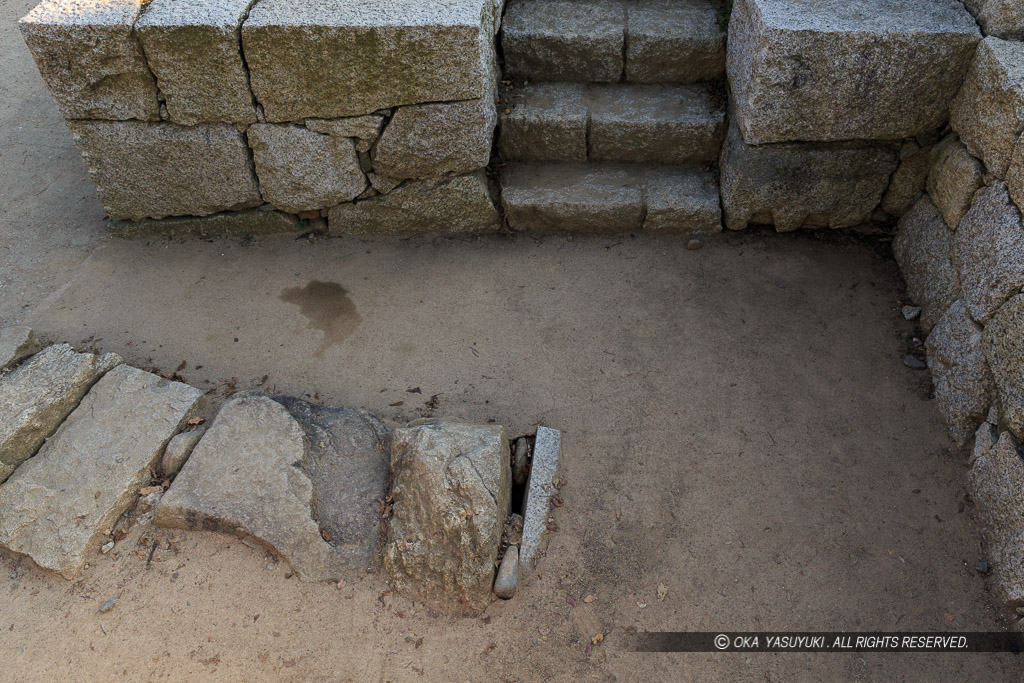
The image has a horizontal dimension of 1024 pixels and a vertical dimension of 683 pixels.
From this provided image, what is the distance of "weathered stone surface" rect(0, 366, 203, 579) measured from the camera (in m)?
2.78

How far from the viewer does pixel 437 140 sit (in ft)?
12.1

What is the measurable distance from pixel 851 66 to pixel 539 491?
2.34 metres

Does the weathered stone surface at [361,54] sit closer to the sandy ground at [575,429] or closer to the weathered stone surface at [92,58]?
the weathered stone surface at [92,58]

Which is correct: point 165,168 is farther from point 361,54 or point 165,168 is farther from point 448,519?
point 448,519

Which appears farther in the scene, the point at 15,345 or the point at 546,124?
the point at 546,124

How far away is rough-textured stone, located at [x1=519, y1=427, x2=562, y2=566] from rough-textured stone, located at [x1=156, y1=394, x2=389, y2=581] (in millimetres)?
589

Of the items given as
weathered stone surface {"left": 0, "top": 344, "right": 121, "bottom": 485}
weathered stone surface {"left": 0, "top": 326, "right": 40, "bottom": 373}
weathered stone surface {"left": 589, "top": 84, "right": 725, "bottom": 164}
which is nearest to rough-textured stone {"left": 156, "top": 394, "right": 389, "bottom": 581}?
weathered stone surface {"left": 0, "top": 344, "right": 121, "bottom": 485}

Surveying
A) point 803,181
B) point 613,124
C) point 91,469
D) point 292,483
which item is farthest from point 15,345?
point 803,181

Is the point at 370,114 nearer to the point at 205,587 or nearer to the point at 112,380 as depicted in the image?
the point at 112,380

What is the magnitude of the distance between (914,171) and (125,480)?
3.94m

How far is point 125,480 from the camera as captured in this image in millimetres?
2912

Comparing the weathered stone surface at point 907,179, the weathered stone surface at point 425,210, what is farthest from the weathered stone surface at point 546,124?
the weathered stone surface at point 907,179

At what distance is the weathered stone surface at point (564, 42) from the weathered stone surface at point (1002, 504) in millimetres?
2699

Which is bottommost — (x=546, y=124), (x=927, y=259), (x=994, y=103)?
(x=927, y=259)
